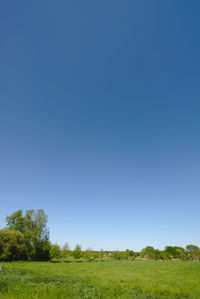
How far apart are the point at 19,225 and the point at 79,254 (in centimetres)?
2565

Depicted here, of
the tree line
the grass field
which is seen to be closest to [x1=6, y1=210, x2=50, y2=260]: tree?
the tree line

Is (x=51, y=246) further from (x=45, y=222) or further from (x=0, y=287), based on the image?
(x=0, y=287)

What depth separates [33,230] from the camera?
1769 inches

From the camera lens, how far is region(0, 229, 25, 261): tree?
35.9 meters

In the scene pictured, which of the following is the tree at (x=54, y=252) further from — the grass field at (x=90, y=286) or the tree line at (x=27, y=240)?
the grass field at (x=90, y=286)

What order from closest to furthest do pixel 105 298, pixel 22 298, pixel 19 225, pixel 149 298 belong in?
pixel 22 298, pixel 105 298, pixel 149 298, pixel 19 225

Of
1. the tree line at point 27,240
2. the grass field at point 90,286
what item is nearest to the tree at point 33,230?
the tree line at point 27,240

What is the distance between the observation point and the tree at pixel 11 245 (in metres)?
35.9

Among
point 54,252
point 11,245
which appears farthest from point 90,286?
point 54,252

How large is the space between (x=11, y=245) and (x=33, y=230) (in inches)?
324

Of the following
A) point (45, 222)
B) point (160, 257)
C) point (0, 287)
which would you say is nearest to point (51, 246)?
point (45, 222)

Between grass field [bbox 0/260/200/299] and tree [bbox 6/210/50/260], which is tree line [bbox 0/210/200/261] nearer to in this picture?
tree [bbox 6/210/50/260]

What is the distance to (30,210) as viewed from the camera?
46.0 metres

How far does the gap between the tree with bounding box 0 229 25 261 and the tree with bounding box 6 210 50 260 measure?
2.46 m
